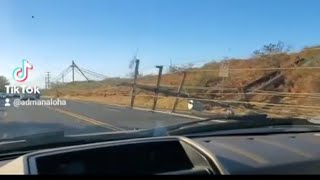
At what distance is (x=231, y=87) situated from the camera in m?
26.6

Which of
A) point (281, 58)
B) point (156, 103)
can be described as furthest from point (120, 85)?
point (281, 58)

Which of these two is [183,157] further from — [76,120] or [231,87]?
[231,87]

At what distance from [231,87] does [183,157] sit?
75.2 feet

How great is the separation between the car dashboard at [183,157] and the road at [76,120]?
749 cm

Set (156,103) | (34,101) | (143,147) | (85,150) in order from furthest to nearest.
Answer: (34,101) → (156,103) → (143,147) → (85,150)

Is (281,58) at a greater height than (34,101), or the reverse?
(281,58)

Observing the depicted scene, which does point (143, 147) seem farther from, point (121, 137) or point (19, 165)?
point (19, 165)

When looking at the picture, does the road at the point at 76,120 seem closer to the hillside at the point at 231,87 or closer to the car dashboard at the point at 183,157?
the hillside at the point at 231,87

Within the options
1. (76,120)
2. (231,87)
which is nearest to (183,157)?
(76,120)

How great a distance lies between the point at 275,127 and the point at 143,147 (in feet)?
5.29

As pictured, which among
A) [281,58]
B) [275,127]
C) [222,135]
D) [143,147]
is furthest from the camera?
[281,58]

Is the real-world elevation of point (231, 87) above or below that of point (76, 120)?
above

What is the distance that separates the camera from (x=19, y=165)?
303cm

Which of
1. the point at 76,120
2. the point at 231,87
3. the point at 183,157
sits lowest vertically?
the point at 76,120
